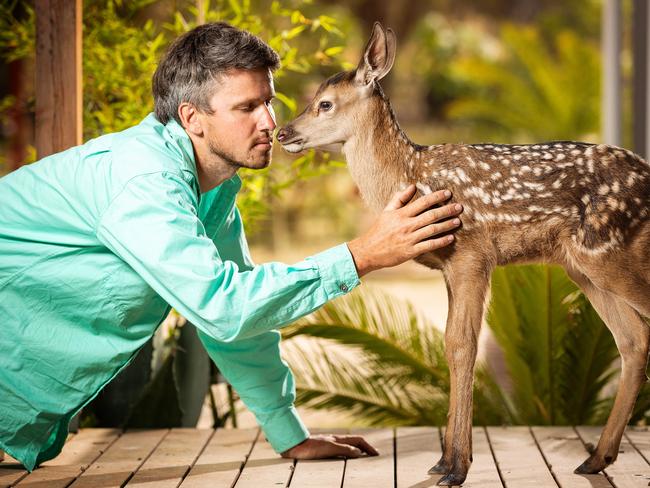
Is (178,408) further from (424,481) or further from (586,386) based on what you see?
(586,386)

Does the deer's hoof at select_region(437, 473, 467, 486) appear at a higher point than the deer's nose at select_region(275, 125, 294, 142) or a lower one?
lower

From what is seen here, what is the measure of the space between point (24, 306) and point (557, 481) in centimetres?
177

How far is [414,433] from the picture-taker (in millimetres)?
3971

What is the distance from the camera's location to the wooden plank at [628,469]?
10.5ft

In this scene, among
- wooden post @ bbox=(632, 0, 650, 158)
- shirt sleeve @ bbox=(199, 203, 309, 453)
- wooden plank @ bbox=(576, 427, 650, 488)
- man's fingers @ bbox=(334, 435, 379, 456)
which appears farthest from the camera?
wooden post @ bbox=(632, 0, 650, 158)

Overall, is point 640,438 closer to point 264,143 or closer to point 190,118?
point 264,143

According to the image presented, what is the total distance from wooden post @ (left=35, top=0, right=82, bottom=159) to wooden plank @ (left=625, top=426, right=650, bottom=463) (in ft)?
8.09

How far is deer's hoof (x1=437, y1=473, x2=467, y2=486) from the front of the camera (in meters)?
3.14

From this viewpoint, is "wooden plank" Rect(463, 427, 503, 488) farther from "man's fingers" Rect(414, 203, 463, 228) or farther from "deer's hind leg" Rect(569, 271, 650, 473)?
"man's fingers" Rect(414, 203, 463, 228)

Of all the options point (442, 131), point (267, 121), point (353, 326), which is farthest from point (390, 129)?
point (442, 131)

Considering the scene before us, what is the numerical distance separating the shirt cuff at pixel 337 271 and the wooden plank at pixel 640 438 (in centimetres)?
143

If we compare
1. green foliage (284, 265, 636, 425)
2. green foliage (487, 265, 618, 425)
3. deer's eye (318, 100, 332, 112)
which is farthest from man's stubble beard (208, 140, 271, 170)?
green foliage (487, 265, 618, 425)

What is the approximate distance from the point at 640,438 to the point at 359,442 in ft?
3.62

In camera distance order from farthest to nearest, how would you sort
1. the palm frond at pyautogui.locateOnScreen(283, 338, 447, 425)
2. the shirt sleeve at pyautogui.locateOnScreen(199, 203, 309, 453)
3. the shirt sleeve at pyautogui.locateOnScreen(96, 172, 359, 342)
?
the palm frond at pyautogui.locateOnScreen(283, 338, 447, 425) → the shirt sleeve at pyautogui.locateOnScreen(199, 203, 309, 453) → the shirt sleeve at pyautogui.locateOnScreen(96, 172, 359, 342)
